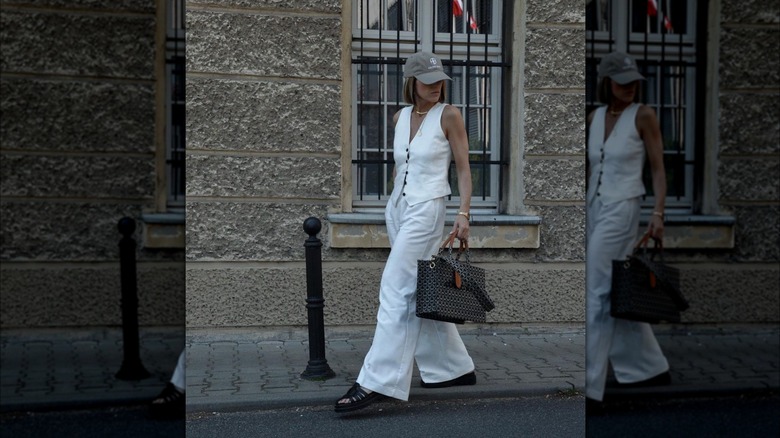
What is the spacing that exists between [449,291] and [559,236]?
961 millimetres

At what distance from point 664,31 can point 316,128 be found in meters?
2.80

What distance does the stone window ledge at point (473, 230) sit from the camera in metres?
3.06

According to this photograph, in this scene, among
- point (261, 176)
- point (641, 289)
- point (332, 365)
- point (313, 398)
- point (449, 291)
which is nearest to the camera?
point (641, 289)

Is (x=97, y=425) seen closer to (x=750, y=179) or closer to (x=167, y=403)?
(x=167, y=403)

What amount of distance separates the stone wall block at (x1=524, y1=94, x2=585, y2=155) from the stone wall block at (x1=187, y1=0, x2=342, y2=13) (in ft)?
2.85

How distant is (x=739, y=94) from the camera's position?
0.48 meters

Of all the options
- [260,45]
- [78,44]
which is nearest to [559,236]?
[260,45]

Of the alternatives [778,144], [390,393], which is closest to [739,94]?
[778,144]

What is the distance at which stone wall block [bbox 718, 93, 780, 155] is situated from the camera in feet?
1.55

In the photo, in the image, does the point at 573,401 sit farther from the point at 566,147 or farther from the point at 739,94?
the point at 739,94

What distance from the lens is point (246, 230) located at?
10.9ft

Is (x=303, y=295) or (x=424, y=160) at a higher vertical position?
(x=424, y=160)

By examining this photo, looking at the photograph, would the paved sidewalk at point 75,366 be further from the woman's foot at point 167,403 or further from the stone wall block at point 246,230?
the stone wall block at point 246,230

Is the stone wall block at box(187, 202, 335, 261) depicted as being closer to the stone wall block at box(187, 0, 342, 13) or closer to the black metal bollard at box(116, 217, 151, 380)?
the stone wall block at box(187, 0, 342, 13)
